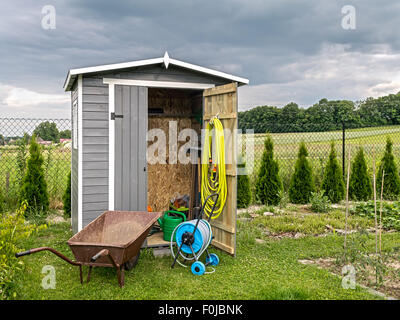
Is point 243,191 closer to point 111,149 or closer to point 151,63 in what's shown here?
point 111,149

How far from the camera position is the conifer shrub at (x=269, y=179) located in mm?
8195

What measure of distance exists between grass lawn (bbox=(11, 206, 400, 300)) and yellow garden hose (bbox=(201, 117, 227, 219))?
71 centimetres

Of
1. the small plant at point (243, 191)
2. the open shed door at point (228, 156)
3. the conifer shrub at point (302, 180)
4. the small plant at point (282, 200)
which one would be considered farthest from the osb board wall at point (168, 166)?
the conifer shrub at point (302, 180)

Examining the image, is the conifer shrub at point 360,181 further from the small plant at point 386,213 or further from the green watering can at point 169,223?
the green watering can at point 169,223

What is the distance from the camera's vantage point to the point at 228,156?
16.2ft

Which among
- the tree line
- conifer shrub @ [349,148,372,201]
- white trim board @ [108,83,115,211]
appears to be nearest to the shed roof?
white trim board @ [108,83,115,211]

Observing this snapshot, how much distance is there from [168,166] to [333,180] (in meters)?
4.13

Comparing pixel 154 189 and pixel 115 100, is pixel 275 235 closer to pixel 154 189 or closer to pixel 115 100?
pixel 154 189

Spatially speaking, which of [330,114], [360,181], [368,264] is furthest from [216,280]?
[330,114]

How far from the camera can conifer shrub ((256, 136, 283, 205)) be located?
8195 mm

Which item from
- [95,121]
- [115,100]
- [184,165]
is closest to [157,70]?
[115,100]

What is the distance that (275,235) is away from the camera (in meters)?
6.03

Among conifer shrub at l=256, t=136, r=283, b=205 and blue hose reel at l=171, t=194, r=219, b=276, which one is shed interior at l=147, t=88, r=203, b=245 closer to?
blue hose reel at l=171, t=194, r=219, b=276

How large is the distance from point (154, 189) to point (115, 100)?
6.27 feet
